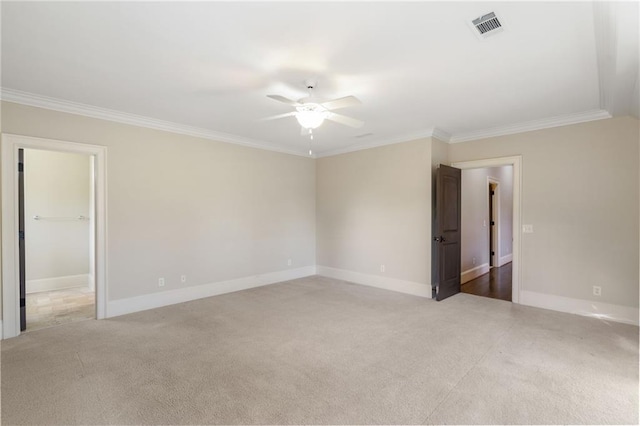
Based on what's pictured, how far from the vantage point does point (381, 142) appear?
5383 mm

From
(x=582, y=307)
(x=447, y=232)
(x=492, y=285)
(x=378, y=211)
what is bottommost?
(x=492, y=285)

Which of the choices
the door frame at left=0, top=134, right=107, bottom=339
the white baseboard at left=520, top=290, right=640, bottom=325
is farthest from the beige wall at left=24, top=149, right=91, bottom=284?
the white baseboard at left=520, top=290, right=640, bottom=325

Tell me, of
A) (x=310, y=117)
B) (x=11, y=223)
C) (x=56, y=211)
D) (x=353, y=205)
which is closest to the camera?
(x=310, y=117)

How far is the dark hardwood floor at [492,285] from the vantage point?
16.4 feet

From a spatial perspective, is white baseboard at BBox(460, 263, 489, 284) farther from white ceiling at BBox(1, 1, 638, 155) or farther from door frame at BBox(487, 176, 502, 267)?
white ceiling at BBox(1, 1, 638, 155)

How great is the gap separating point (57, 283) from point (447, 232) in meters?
6.71

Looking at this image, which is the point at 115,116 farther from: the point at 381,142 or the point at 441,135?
the point at 441,135

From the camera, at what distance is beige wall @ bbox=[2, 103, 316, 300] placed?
12.8 ft

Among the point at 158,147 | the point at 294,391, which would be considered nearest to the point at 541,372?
the point at 294,391

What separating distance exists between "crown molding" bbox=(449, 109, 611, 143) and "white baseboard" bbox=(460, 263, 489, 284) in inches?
99.6

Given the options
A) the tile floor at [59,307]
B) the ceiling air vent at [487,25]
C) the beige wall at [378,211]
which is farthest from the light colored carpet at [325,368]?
the ceiling air vent at [487,25]

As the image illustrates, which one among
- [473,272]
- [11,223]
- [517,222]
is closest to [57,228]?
[11,223]

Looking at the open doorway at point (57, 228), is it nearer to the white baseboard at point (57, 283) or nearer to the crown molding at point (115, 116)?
the white baseboard at point (57, 283)

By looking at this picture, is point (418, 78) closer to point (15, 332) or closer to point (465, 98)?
point (465, 98)
